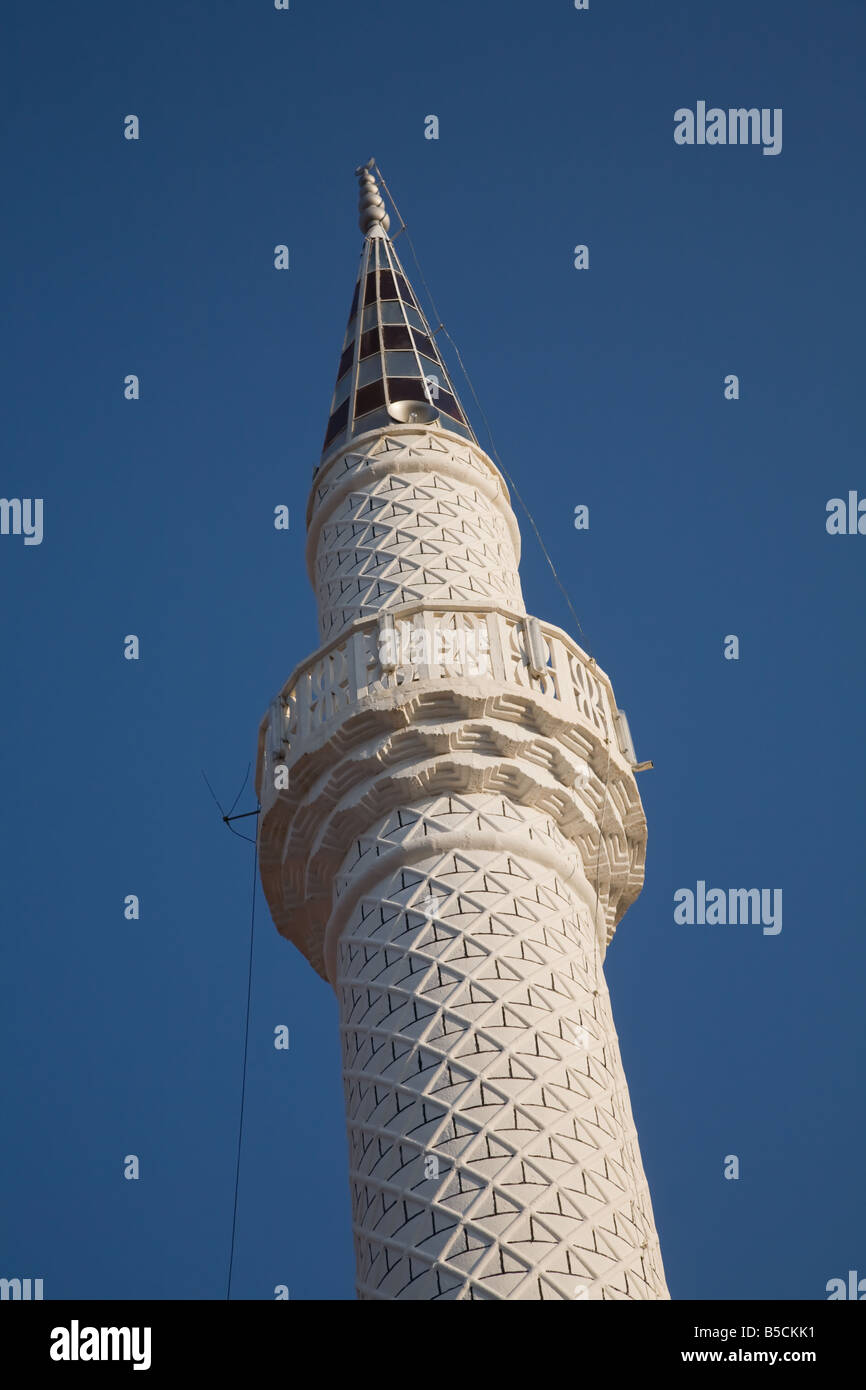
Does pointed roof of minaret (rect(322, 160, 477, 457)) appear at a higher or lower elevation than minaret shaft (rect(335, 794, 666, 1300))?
higher

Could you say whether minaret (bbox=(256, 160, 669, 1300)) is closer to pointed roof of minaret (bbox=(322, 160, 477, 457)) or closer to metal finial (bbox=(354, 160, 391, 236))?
pointed roof of minaret (bbox=(322, 160, 477, 457))

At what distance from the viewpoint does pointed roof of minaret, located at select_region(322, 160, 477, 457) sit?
1794 cm

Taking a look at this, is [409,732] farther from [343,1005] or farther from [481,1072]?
[481,1072]

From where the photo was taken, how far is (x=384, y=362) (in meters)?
19.1

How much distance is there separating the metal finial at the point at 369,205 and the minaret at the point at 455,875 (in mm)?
5358

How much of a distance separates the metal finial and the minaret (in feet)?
17.6

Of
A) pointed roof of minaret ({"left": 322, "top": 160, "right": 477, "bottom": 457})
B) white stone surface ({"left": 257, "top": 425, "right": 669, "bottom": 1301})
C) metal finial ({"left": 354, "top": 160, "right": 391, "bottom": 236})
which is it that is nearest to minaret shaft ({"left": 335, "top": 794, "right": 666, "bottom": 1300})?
white stone surface ({"left": 257, "top": 425, "right": 669, "bottom": 1301})

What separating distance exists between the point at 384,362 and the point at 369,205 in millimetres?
4194

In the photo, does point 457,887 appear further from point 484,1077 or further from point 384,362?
point 384,362

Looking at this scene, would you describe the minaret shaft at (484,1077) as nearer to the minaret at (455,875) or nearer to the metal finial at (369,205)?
the minaret at (455,875)

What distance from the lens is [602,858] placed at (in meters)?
14.8
